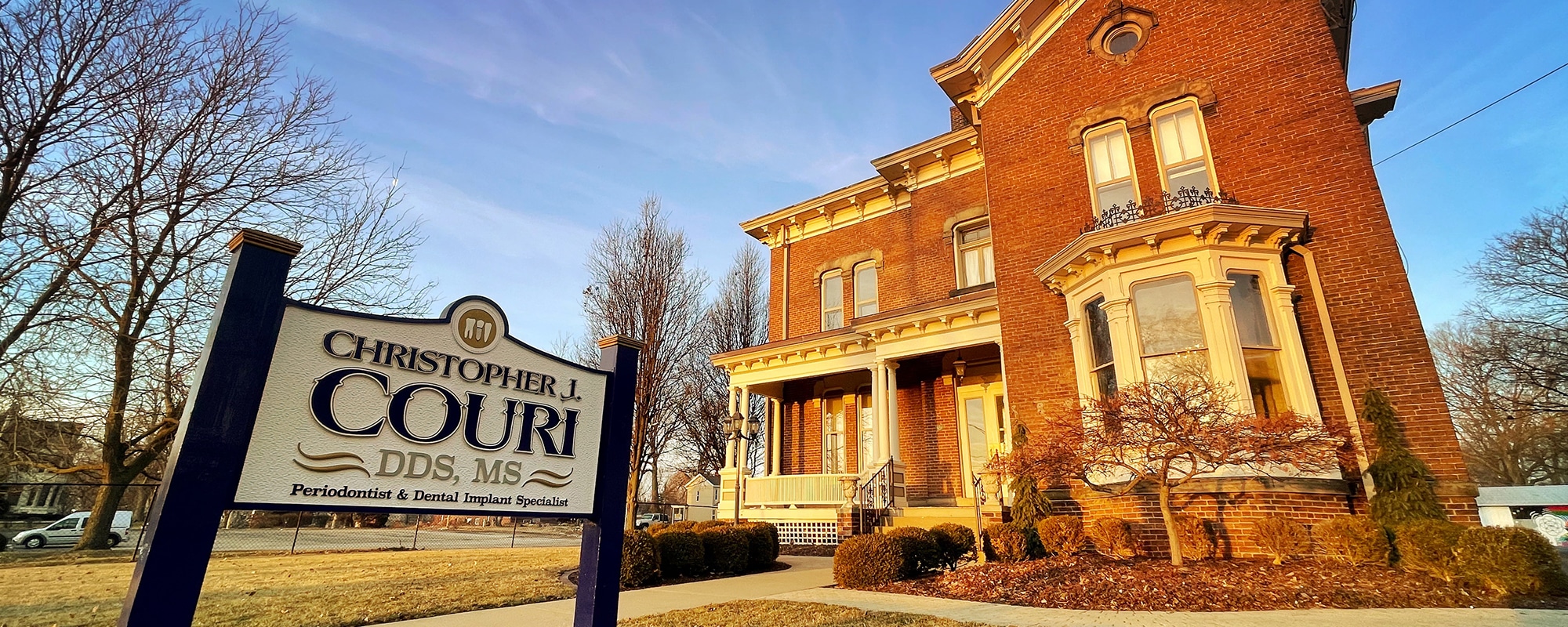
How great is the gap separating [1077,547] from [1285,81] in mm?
8372

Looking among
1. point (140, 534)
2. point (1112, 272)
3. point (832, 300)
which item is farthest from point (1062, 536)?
point (140, 534)

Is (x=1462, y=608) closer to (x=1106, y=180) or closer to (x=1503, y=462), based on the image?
(x=1106, y=180)

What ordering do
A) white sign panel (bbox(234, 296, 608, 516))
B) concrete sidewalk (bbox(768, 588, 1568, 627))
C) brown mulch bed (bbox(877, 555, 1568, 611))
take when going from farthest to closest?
brown mulch bed (bbox(877, 555, 1568, 611)) < concrete sidewalk (bbox(768, 588, 1568, 627)) < white sign panel (bbox(234, 296, 608, 516))

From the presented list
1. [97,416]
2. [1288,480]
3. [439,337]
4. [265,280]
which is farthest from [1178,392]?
[97,416]

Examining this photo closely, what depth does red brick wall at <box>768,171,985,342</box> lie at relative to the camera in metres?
16.8

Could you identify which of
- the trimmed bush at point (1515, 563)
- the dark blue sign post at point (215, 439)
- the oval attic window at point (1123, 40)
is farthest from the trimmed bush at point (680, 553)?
the oval attic window at point (1123, 40)

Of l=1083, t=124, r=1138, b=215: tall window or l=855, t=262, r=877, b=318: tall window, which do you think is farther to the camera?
l=855, t=262, r=877, b=318: tall window

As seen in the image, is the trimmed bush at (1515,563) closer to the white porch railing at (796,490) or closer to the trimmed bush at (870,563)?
the trimmed bush at (870,563)

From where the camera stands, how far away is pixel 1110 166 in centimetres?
1232

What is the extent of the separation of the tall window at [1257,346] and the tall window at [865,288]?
9.26 metres

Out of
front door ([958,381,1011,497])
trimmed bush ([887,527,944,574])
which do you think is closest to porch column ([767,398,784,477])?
front door ([958,381,1011,497])

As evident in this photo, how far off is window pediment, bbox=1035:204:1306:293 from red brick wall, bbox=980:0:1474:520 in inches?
28.6

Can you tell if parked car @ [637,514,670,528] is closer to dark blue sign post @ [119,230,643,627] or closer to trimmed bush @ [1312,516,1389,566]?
trimmed bush @ [1312,516,1389,566]

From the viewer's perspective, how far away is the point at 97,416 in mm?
11125
